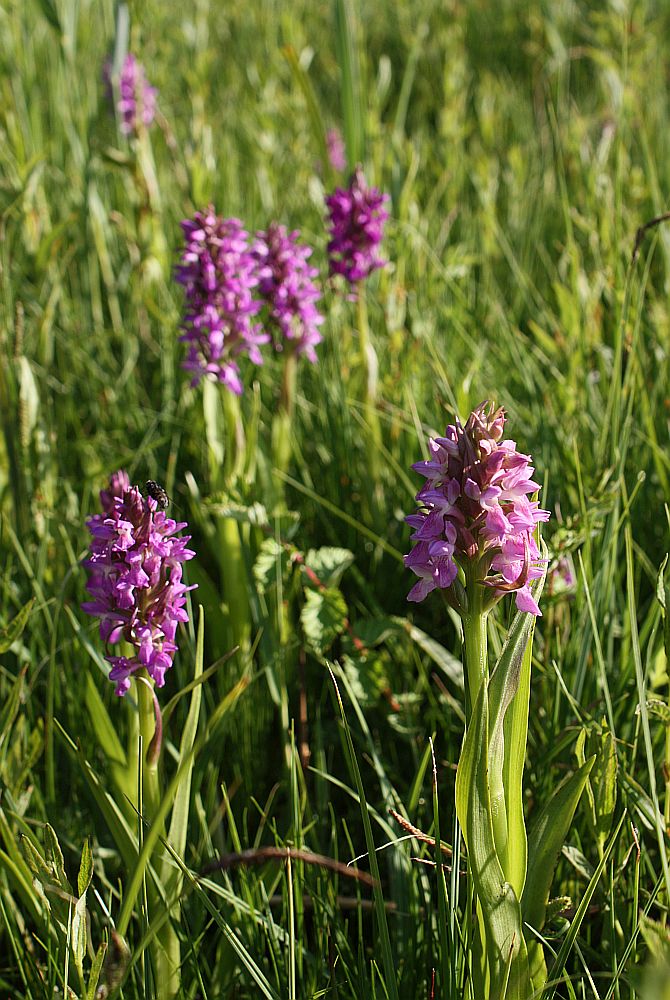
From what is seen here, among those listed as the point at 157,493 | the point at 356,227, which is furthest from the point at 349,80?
the point at 157,493

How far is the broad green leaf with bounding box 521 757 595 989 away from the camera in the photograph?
102cm

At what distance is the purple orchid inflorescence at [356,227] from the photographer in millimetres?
2139

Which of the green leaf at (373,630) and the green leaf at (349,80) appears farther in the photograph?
the green leaf at (349,80)

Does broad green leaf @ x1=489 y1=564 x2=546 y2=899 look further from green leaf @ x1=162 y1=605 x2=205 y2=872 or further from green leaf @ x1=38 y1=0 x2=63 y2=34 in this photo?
green leaf @ x1=38 y1=0 x2=63 y2=34

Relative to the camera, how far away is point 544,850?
3.46 ft

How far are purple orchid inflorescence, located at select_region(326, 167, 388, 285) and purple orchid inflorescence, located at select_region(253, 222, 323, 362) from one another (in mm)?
163

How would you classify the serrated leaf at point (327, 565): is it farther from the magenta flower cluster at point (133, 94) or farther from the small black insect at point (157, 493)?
the magenta flower cluster at point (133, 94)

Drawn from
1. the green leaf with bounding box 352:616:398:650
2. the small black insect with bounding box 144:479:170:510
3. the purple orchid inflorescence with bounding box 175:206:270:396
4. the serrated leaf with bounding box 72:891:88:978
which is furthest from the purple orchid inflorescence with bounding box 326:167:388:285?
the serrated leaf with bounding box 72:891:88:978

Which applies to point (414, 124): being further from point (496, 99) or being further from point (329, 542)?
point (329, 542)

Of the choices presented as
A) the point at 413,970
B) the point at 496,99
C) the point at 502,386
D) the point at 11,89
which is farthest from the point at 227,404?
the point at 496,99

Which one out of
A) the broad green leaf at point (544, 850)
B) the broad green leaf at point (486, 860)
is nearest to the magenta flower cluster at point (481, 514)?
the broad green leaf at point (486, 860)

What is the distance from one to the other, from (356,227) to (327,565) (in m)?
0.90

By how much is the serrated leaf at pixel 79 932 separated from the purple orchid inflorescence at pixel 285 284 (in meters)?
1.27

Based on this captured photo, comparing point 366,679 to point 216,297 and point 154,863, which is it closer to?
point 154,863
